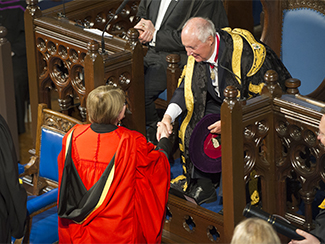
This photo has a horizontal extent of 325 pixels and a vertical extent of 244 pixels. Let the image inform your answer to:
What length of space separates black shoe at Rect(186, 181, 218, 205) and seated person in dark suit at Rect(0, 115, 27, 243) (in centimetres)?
123

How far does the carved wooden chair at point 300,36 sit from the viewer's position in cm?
474

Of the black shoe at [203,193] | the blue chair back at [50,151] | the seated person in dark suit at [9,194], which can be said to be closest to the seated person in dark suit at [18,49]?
the blue chair back at [50,151]

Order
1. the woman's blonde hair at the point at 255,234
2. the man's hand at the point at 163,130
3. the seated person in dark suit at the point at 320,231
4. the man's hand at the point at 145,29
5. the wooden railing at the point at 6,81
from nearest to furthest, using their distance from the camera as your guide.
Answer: the woman's blonde hair at the point at 255,234
the seated person in dark suit at the point at 320,231
the man's hand at the point at 163,130
the man's hand at the point at 145,29
the wooden railing at the point at 6,81

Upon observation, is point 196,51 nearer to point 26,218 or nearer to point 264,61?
point 264,61

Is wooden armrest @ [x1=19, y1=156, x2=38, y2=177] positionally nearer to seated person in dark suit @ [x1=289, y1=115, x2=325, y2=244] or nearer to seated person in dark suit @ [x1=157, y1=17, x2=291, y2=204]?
seated person in dark suit @ [x1=157, y1=17, x2=291, y2=204]

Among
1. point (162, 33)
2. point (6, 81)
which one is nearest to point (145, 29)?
point (162, 33)

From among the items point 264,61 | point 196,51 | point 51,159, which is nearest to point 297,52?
point 264,61

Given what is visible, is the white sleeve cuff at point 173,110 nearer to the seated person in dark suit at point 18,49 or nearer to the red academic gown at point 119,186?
the red academic gown at point 119,186

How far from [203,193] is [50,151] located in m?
1.15

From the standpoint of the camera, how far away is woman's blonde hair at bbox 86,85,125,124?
3.17 meters

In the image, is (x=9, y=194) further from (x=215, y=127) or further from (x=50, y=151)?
(x=215, y=127)

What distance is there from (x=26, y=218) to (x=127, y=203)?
680 mm

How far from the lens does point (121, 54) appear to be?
13.8ft

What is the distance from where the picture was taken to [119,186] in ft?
10.8
